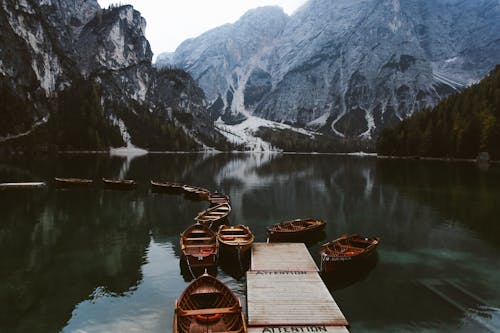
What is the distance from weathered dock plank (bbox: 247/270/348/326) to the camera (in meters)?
23.0

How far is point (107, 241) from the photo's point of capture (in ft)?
146

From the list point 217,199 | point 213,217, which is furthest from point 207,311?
point 217,199

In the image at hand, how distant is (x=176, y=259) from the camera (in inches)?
1522

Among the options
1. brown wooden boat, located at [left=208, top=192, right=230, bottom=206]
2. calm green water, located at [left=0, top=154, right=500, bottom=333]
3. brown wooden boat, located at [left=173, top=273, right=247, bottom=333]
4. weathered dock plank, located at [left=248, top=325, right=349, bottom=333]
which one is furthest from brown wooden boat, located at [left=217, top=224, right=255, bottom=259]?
brown wooden boat, located at [left=208, top=192, right=230, bottom=206]

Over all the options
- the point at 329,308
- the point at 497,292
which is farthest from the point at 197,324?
the point at 497,292

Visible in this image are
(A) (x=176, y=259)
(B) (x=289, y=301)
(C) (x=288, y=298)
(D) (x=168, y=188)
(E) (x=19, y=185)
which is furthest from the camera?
(D) (x=168, y=188)

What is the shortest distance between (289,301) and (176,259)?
54.2 feet

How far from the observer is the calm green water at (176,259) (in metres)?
26.0

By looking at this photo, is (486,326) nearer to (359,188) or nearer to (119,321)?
(119,321)

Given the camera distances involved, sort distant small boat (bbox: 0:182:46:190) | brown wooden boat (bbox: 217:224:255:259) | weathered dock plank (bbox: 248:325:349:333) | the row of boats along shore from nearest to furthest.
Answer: weathered dock plank (bbox: 248:325:349:333) → the row of boats along shore → brown wooden boat (bbox: 217:224:255:259) → distant small boat (bbox: 0:182:46:190)

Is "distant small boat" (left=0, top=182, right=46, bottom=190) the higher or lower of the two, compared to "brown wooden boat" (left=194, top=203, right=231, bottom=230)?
higher

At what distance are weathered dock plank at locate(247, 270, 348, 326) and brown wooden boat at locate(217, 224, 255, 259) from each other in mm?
5147

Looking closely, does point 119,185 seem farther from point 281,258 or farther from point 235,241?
point 281,258

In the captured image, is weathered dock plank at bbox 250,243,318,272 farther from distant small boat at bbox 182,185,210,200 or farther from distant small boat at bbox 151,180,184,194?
distant small boat at bbox 151,180,184,194
